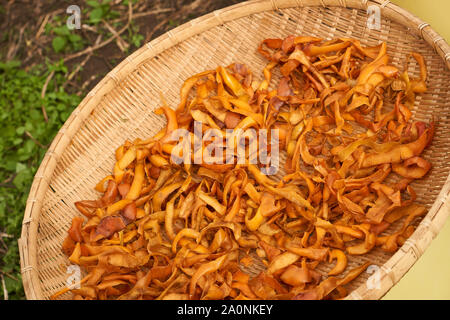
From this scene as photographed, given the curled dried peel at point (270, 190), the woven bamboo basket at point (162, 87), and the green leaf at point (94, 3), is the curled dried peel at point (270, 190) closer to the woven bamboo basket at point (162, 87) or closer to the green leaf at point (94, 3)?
the woven bamboo basket at point (162, 87)

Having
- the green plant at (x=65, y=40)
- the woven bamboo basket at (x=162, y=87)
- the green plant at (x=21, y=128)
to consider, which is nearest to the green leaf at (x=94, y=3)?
the green plant at (x=65, y=40)

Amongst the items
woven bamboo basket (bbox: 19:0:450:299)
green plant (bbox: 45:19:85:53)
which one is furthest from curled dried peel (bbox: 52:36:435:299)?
green plant (bbox: 45:19:85:53)

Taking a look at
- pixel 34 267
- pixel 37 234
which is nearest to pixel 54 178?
pixel 37 234

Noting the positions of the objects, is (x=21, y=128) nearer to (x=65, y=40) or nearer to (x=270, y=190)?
(x=65, y=40)

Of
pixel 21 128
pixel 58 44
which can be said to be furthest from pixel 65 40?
pixel 21 128

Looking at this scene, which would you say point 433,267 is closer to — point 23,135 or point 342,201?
point 342,201
